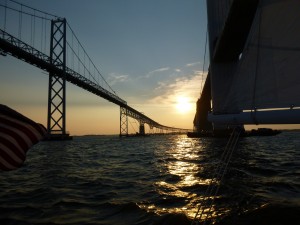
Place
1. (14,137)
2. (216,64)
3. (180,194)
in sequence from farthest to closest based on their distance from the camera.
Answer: (216,64)
(180,194)
(14,137)

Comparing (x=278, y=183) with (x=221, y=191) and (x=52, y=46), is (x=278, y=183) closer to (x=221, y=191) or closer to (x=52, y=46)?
(x=221, y=191)

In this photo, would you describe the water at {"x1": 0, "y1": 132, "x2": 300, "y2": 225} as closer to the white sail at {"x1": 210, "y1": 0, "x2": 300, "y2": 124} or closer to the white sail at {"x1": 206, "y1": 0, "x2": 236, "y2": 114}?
the white sail at {"x1": 210, "y1": 0, "x2": 300, "y2": 124}

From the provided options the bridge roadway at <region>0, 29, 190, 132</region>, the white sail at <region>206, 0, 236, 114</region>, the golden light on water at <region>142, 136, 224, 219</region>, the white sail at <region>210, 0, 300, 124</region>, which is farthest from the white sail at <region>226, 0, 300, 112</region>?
the bridge roadway at <region>0, 29, 190, 132</region>

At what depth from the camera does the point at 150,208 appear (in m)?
6.05

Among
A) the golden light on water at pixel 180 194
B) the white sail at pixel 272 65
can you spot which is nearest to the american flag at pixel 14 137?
the white sail at pixel 272 65

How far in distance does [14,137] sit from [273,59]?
3348 mm

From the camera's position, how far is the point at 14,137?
2.76 metres

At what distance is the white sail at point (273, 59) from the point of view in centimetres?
334

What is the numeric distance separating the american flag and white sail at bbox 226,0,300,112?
290 cm

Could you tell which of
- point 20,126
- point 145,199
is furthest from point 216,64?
point 20,126

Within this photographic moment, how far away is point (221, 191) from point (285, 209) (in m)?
1.97

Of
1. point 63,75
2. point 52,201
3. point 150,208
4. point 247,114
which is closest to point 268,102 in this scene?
point 247,114

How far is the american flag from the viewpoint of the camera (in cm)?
272

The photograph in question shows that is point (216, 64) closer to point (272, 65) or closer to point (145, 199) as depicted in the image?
point (145, 199)
